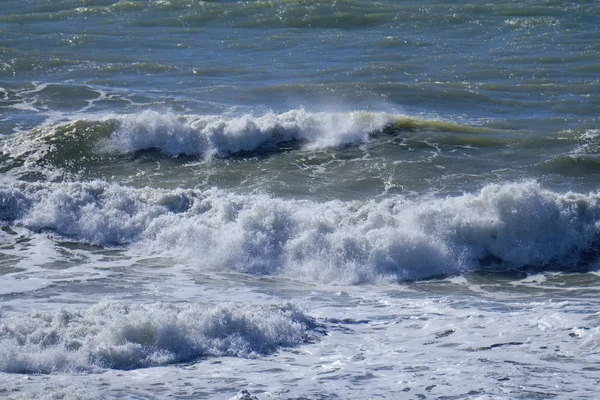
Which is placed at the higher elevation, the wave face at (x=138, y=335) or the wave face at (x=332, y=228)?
the wave face at (x=332, y=228)

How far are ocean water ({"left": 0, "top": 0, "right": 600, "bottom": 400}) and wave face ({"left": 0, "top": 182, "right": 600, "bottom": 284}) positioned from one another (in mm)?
34

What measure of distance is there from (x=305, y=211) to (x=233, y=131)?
13.3 ft

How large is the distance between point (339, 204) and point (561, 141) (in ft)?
16.1

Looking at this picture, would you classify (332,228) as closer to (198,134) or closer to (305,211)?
(305,211)

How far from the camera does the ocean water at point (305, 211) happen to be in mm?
8695

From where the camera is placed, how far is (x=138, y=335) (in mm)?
9039

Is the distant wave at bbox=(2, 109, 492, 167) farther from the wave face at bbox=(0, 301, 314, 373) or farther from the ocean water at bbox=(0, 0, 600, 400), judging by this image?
the wave face at bbox=(0, 301, 314, 373)

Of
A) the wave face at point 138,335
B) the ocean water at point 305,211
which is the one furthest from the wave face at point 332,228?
the wave face at point 138,335

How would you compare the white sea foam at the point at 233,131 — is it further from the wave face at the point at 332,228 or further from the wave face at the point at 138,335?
the wave face at the point at 138,335

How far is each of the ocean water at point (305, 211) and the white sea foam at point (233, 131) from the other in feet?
0.15

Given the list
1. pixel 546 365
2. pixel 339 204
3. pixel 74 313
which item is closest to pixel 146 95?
pixel 339 204

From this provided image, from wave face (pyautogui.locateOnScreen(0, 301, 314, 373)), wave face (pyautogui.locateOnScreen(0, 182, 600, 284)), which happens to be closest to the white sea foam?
wave face (pyautogui.locateOnScreen(0, 182, 600, 284))

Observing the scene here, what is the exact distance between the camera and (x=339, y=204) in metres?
13.8

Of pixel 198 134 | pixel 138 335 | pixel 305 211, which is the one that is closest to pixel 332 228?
pixel 305 211
